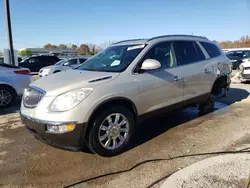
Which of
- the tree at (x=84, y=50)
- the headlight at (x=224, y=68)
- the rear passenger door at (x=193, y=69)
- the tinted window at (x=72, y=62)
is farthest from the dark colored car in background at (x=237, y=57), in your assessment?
the tree at (x=84, y=50)

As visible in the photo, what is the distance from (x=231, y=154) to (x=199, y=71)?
2055 mm

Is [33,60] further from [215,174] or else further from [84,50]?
[84,50]

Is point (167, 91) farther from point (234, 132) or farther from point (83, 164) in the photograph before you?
point (83, 164)

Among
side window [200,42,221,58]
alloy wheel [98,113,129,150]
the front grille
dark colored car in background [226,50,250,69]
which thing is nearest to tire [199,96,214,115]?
side window [200,42,221,58]

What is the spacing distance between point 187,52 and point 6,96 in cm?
510

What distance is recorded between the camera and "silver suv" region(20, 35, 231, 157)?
3.20 metres

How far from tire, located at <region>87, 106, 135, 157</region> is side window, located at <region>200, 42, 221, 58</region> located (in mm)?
2834

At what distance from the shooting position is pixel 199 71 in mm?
5008

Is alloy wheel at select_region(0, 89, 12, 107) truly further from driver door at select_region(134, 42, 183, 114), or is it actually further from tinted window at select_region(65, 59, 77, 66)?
tinted window at select_region(65, 59, 77, 66)

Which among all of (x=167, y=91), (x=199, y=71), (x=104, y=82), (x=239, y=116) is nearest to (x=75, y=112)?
(x=104, y=82)

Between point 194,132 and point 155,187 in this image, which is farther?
point 194,132

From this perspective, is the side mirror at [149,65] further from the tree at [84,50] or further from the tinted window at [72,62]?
the tree at [84,50]

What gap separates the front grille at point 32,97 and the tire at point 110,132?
84cm

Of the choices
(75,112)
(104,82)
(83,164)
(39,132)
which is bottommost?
(83,164)
